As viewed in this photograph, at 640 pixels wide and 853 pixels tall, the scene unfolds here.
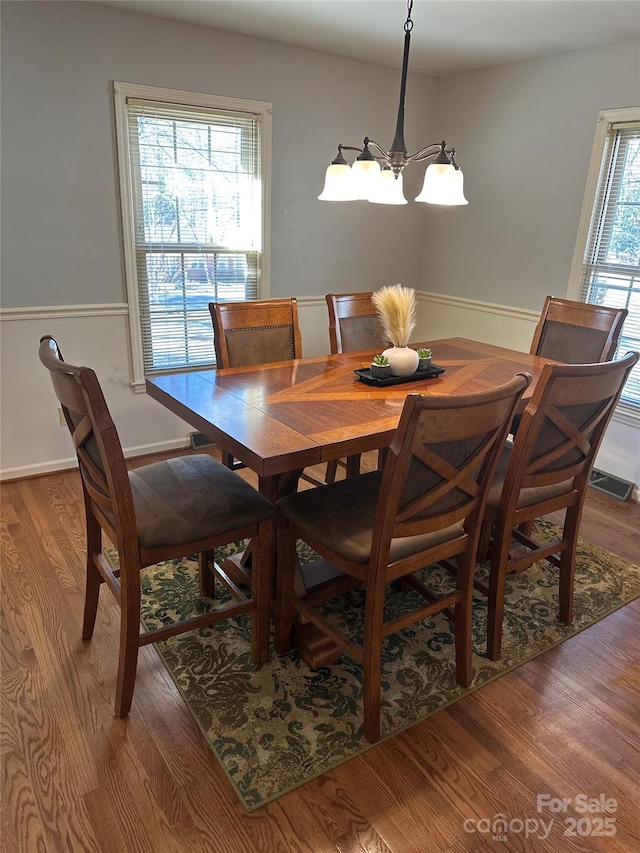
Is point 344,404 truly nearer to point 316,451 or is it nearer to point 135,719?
point 316,451

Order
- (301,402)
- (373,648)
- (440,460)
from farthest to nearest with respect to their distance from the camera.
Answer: (301,402) → (373,648) → (440,460)

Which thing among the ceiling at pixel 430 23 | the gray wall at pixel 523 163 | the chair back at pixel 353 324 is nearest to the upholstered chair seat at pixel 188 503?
the chair back at pixel 353 324

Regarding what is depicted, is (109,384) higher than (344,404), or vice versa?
(344,404)

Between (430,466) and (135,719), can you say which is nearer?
(430,466)

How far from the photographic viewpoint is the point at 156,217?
10.5 feet

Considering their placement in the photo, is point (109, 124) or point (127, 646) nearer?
point (127, 646)

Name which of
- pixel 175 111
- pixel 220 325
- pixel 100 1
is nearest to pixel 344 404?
pixel 220 325

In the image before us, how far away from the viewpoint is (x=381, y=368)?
2203mm

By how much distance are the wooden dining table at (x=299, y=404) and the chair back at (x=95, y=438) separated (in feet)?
1.07

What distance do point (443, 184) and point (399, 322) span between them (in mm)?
513

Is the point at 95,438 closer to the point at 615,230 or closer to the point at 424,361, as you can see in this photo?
the point at 424,361

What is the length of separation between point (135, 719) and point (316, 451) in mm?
967

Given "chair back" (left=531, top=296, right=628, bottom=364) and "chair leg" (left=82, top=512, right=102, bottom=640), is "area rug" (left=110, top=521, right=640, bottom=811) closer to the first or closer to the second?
"chair leg" (left=82, top=512, right=102, bottom=640)

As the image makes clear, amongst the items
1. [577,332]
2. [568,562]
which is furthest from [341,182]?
[568,562]
